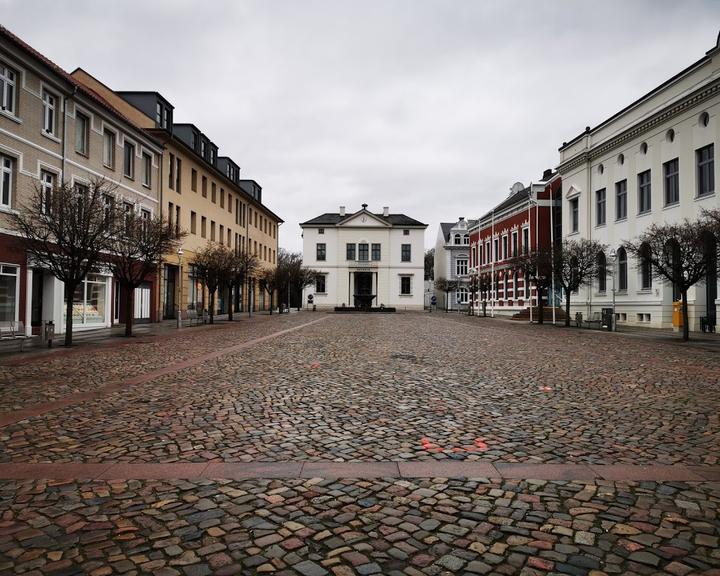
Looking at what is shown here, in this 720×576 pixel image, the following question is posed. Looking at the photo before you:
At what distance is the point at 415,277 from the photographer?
69750mm

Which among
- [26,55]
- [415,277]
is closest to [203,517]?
[26,55]

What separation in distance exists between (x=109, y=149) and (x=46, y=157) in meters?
5.37

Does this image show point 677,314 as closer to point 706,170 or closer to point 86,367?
point 706,170

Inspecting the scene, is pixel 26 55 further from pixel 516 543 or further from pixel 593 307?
pixel 593 307

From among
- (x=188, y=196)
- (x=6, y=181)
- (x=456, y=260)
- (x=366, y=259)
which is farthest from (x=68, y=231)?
(x=456, y=260)

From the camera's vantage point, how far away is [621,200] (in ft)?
103

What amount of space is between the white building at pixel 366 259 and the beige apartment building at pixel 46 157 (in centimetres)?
4418

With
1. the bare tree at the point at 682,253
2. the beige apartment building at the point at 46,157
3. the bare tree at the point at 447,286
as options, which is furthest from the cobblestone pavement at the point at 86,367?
the bare tree at the point at 447,286

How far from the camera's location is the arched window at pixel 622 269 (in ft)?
101

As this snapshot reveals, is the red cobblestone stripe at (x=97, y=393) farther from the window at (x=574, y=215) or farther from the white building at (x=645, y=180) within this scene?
the window at (x=574, y=215)

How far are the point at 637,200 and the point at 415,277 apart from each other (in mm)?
41303

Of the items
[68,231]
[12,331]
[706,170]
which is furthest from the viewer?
[706,170]

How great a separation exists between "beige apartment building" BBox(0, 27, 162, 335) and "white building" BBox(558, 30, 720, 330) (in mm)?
24031

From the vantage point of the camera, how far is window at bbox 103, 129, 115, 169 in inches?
966
